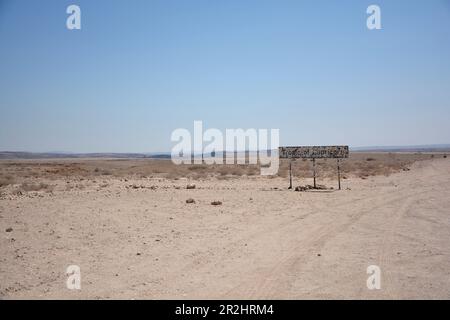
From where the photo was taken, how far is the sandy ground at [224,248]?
7523mm

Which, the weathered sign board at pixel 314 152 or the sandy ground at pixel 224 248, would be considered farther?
the weathered sign board at pixel 314 152

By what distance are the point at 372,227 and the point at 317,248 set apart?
352 centimetres

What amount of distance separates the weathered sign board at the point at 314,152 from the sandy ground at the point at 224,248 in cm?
660

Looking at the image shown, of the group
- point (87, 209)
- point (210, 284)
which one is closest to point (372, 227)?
point (210, 284)

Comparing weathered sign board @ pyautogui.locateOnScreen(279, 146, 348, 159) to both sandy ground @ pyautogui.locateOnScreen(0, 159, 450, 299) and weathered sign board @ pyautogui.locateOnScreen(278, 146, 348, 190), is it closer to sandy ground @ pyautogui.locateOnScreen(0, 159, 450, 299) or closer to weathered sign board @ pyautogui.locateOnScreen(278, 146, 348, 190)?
weathered sign board @ pyautogui.locateOnScreen(278, 146, 348, 190)

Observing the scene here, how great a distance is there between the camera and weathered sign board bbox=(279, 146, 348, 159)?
2503 cm

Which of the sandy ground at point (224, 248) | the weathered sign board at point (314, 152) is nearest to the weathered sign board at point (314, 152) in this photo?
the weathered sign board at point (314, 152)

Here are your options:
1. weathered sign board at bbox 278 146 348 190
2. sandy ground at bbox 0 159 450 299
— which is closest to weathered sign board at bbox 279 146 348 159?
weathered sign board at bbox 278 146 348 190

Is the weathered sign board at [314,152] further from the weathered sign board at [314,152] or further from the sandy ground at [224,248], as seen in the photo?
the sandy ground at [224,248]

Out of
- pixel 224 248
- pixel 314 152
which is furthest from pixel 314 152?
pixel 224 248

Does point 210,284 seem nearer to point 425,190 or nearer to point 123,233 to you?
point 123,233

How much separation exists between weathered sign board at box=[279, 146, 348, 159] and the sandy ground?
260 inches

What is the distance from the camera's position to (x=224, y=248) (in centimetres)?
1066

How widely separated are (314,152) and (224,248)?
16203 millimetres
